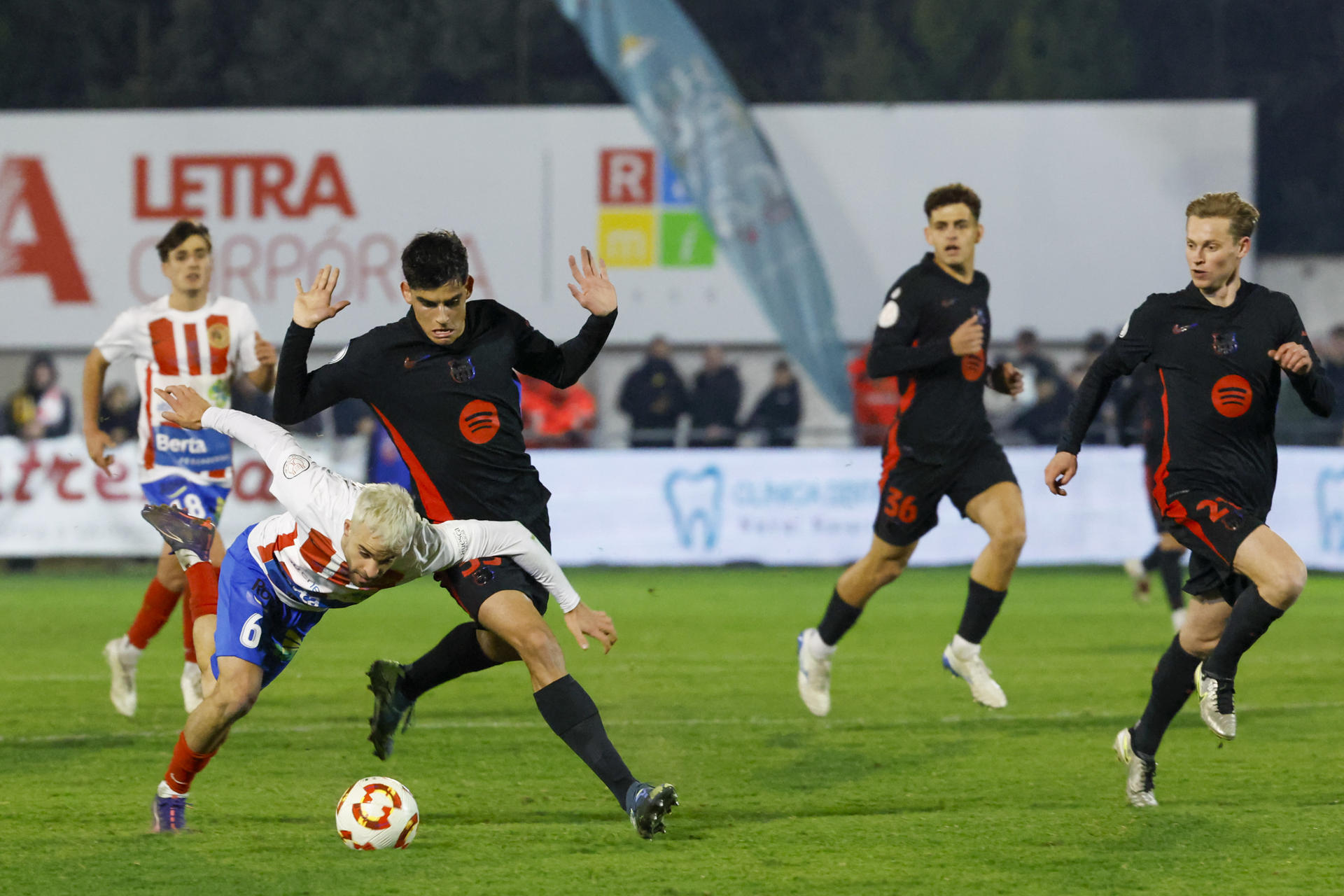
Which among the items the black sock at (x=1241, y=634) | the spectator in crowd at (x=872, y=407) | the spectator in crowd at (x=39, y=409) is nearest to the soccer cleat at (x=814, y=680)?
the black sock at (x=1241, y=634)

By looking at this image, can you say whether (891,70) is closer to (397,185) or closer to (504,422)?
(397,185)

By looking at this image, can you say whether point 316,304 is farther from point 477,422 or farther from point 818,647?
point 818,647

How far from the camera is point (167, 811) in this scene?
5398mm

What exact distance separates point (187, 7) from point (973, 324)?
2504 cm

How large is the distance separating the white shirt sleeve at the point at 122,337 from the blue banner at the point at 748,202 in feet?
40.7

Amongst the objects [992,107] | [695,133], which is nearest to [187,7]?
[695,133]

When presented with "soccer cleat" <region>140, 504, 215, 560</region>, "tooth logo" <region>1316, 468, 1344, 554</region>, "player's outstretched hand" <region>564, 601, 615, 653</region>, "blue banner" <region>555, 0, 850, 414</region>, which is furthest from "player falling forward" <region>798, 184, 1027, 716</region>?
"blue banner" <region>555, 0, 850, 414</region>

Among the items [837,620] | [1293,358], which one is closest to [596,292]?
[1293,358]

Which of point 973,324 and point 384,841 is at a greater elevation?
point 973,324

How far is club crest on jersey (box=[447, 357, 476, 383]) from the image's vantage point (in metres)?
5.69

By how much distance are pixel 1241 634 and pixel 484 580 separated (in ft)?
7.63

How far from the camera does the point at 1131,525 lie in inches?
603

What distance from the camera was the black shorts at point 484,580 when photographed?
546 cm

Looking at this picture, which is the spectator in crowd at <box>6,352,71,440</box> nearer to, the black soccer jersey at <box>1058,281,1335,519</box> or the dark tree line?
the dark tree line
